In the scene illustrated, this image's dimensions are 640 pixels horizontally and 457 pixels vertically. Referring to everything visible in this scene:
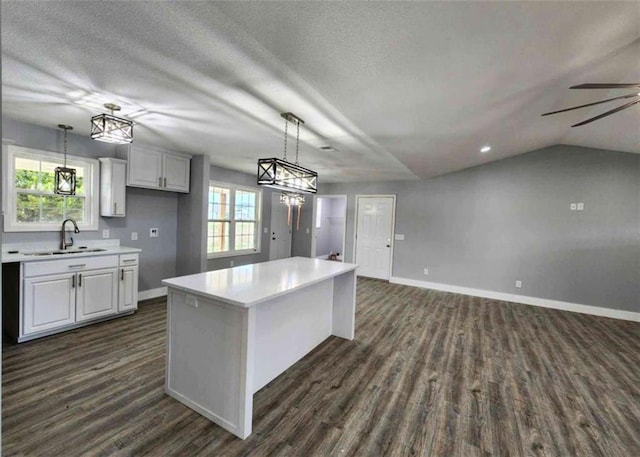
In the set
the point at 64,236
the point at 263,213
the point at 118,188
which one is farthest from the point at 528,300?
the point at 64,236

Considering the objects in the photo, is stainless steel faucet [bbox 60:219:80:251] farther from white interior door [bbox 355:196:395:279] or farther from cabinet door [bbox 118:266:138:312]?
white interior door [bbox 355:196:395:279]

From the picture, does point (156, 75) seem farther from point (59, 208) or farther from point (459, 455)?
point (459, 455)

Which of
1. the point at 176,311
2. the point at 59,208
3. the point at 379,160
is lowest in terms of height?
the point at 176,311

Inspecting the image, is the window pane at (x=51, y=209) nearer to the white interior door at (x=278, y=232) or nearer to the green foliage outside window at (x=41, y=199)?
the green foliage outside window at (x=41, y=199)

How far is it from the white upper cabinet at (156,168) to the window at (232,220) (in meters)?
0.91

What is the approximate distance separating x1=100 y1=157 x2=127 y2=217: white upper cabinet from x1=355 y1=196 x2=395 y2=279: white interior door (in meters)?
4.66

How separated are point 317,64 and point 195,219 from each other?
354cm

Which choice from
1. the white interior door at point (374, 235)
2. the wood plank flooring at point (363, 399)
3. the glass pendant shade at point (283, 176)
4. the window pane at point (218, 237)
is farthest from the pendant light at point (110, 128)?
the white interior door at point (374, 235)

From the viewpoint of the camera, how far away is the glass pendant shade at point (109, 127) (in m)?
2.71

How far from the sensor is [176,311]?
251cm

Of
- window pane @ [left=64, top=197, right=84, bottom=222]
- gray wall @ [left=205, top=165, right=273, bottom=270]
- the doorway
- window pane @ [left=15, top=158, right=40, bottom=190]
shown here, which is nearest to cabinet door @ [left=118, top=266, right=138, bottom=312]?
window pane @ [left=64, top=197, right=84, bottom=222]

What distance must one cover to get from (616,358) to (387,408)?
9.46 feet

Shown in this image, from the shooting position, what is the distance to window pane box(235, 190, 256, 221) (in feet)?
21.2

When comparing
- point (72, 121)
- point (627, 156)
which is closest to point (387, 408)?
point (72, 121)
